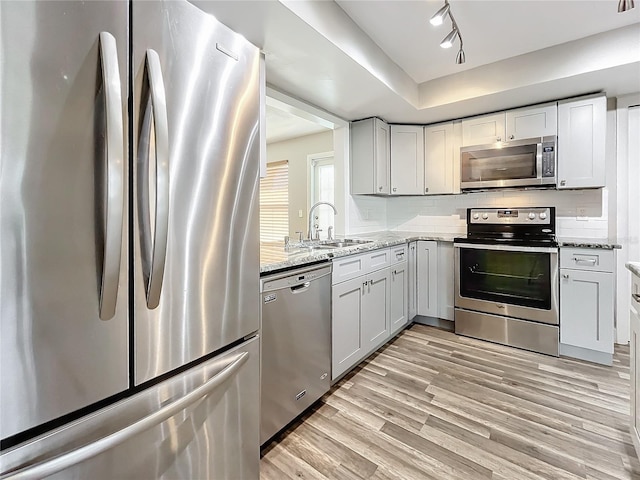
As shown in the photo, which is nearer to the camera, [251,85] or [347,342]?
[251,85]

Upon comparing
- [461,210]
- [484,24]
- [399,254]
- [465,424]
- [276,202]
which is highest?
[484,24]

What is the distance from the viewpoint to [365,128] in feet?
11.2

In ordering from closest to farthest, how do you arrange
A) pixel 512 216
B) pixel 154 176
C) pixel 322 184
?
pixel 154 176
pixel 512 216
pixel 322 184

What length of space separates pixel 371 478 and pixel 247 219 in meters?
1.31

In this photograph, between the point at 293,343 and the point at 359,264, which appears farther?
the point at 359,264

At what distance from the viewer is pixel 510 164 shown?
305cm

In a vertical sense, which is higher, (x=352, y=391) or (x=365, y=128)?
(x=365, y=128)

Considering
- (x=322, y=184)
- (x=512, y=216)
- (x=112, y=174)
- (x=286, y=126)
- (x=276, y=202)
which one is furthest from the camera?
(x=276, y=202)

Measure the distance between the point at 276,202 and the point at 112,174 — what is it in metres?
4.85

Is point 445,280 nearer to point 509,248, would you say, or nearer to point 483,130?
point 509,248

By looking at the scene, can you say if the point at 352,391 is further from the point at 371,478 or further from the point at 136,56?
the point at 136,56

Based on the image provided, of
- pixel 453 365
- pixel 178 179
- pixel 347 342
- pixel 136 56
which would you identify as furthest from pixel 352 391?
pixel 136 56

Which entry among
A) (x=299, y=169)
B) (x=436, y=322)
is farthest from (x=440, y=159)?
(x=299, y=169)

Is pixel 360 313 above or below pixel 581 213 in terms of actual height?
below
